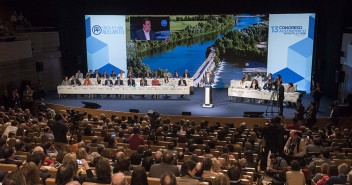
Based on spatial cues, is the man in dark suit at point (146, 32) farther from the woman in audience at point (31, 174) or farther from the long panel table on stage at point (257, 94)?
the woman in audience at point (31, 174)

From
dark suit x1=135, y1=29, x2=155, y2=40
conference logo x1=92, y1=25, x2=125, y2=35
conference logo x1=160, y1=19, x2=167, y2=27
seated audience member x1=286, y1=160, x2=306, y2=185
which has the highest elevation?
conference logo x1=160, y1=19, x2=167, y2=27

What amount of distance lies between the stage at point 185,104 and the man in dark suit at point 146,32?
3.60m

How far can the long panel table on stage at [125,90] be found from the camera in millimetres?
18953

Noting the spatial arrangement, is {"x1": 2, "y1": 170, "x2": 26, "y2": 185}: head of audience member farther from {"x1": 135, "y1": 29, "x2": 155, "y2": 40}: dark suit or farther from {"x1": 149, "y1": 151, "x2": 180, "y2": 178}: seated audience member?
{"x1": 135, "y1": 29, "x2": 155, "y2": 40}: dark suit

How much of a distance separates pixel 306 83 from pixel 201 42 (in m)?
5.82

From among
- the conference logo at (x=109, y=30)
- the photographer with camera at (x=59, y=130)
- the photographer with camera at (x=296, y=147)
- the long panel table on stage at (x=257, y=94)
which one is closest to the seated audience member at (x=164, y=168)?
the photographer with camera at (x=296, y=147)

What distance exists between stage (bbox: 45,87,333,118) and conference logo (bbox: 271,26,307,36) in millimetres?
3119

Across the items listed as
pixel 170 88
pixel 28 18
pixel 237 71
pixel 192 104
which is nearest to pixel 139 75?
pixel 170 88

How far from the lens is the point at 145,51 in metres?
22.0

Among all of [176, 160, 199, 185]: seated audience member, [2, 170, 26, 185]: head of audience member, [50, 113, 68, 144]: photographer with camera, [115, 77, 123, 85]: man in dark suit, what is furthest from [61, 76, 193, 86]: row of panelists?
[2, 170, 26, 185]: head of audience member

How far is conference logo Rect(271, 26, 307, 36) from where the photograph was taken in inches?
794

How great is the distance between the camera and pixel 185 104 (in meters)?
18.1

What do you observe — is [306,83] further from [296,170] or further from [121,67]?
[296,170]

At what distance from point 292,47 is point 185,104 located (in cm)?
651
